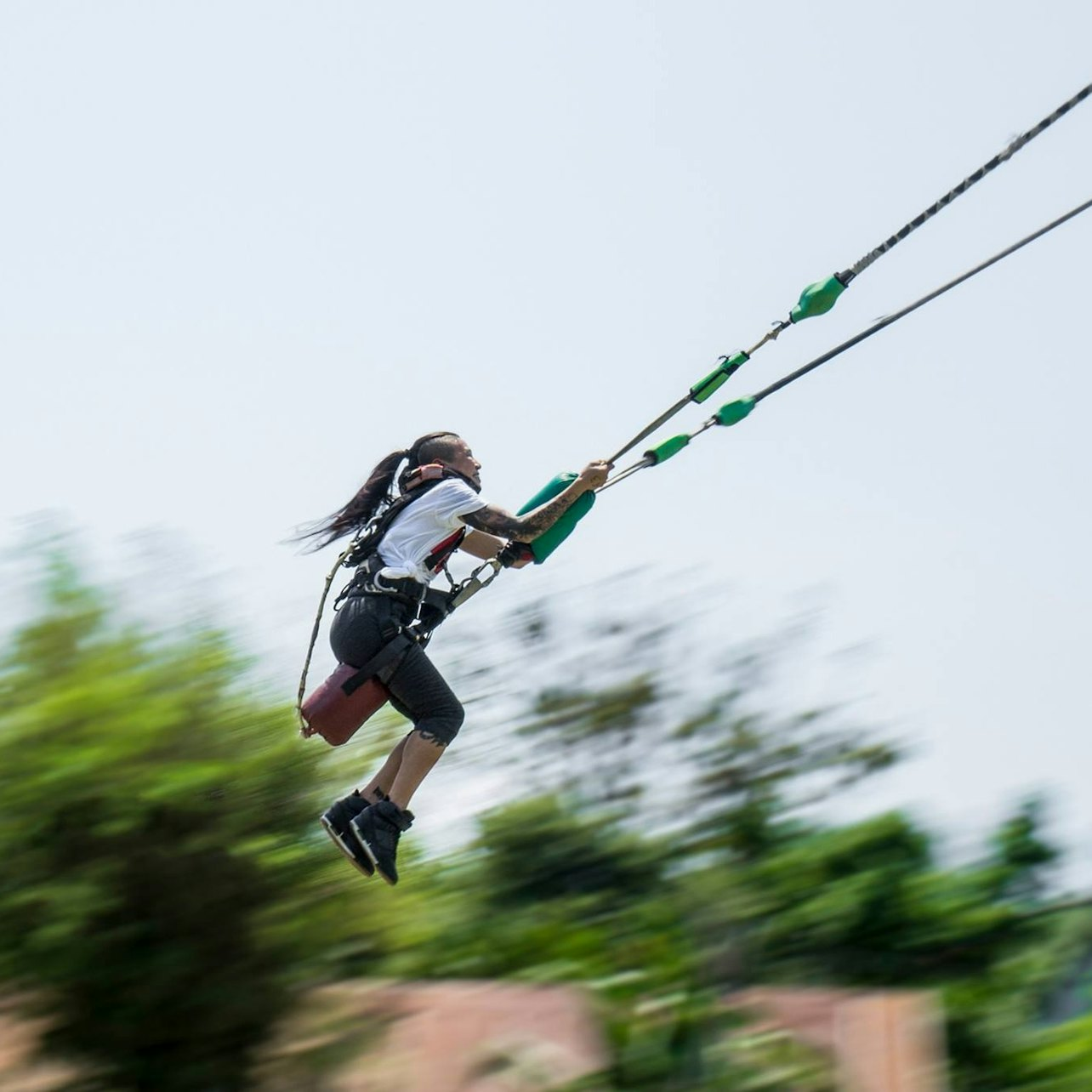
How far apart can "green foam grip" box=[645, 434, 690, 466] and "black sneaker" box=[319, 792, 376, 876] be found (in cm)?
167

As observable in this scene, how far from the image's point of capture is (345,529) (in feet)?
22.1

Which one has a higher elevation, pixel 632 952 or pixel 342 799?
pixel 342 799

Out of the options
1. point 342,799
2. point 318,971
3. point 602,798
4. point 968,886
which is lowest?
point 968,886

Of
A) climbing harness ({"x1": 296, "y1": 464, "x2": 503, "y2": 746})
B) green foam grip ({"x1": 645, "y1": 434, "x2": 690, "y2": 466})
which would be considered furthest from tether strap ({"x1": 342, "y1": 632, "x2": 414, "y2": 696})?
green foam grip ({"x1": 645, "y1": 434, "x2": 690, "y2": 466})

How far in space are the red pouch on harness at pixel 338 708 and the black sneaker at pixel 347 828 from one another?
0.24m

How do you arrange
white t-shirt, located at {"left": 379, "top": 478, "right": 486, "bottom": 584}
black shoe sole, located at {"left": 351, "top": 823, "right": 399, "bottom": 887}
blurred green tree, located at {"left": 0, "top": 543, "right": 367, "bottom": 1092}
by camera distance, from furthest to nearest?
1. white t-shirt, located at {"left": 379, "top": 478, "right": 486, "bottom": 584}
2. black shoe sole, located at {"left": 351, "top": 823, "right": 399, "bottom": 887}
3. blurred green tree, located at {"left": 0, "top": 543, "right": 367, "bottom": 1092}

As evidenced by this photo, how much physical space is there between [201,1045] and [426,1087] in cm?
97

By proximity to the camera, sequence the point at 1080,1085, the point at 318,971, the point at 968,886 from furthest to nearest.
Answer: the point at 968,886
the point at 1080,1085
the point at 318,971

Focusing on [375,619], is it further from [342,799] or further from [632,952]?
[632,952]

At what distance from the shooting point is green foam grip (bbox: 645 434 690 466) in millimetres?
6599

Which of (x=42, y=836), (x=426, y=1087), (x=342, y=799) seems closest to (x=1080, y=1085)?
(x=426, y=1087)

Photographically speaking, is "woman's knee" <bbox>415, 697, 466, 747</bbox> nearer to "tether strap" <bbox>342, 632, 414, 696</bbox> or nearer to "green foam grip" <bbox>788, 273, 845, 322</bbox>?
"tether strap" <bbox>342, 632, 414, 696</bbox>

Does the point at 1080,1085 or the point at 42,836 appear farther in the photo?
the point at 1080,1085

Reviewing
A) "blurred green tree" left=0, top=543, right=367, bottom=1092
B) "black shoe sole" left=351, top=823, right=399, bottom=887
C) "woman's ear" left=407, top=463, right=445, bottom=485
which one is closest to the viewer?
"blurred green tree" left=0, top=543, right=367, bottom=1092
